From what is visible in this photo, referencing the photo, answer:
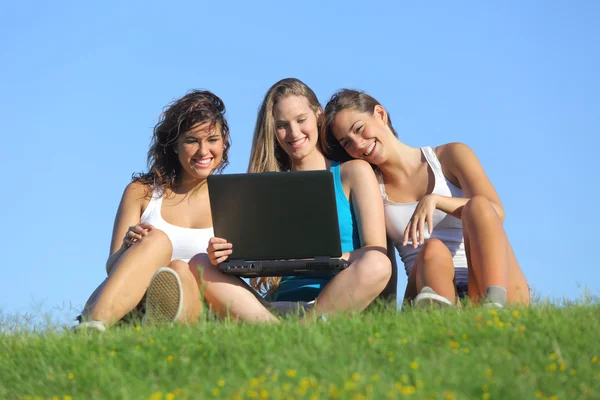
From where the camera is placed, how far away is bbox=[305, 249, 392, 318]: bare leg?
17.7ft

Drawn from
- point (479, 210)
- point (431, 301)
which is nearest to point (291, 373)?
point (431, 301)

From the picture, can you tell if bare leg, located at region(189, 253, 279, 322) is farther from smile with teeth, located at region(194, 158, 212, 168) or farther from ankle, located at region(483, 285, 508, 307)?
ankle, located at region(483, 285, 508, 307)

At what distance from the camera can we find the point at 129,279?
5410 millimetres

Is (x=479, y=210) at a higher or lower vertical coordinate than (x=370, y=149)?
lower

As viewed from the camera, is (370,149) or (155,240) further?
(370,149)

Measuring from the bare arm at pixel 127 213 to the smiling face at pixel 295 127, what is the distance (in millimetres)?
1265

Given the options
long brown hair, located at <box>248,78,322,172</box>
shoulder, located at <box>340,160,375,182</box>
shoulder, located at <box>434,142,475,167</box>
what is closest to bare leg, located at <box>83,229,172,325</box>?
long brown hair, located at <box>248,78,322,172</box>

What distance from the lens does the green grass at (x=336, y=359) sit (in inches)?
137

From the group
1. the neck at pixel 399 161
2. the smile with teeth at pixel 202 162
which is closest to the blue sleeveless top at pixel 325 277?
the neck at pixel 399 161

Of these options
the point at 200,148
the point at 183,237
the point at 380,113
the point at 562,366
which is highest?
the point at 380,113

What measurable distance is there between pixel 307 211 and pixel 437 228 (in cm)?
133

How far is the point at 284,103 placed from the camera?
6.43 metres

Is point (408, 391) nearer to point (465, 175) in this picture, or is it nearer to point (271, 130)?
point (465, 175)

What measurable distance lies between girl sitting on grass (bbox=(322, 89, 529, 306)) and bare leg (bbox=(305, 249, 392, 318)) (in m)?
0.24
